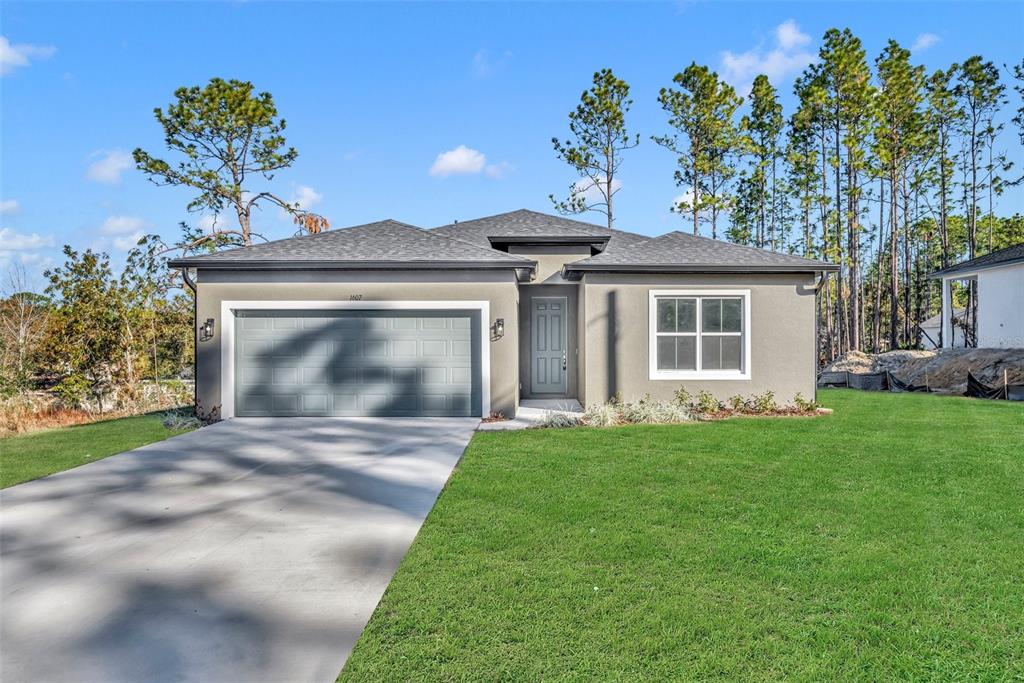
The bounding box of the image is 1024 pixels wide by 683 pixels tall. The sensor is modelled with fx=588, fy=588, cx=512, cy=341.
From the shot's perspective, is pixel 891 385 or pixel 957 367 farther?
pixel 891 385

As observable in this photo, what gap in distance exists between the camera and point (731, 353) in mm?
11867

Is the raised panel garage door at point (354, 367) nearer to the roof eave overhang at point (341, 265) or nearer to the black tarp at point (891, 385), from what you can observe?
the roof eave overhang at point (341, 265)

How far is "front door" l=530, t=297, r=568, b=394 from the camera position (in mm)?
13594

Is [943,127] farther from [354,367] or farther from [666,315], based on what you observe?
[354,367]

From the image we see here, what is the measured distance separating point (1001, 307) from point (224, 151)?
92.1 ft

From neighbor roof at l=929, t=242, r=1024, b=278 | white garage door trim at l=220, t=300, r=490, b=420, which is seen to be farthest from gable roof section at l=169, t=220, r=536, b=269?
neighbor roof at l=929, t=242, r=1024, b=278

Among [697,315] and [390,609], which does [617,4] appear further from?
[390,609]

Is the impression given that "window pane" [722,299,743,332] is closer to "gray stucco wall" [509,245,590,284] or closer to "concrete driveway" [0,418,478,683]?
"gray stucco wall" [509,245,590,284]

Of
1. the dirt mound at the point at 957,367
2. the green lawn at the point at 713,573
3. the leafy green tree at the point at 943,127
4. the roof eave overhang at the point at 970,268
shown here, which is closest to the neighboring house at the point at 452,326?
the green lawn at the point at 713,573

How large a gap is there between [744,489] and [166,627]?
506 cm

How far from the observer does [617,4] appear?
1331 cm

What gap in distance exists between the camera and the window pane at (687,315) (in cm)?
1181

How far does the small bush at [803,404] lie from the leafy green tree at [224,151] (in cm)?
1672

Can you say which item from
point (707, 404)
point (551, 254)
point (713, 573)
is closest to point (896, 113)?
point (551, 254)
